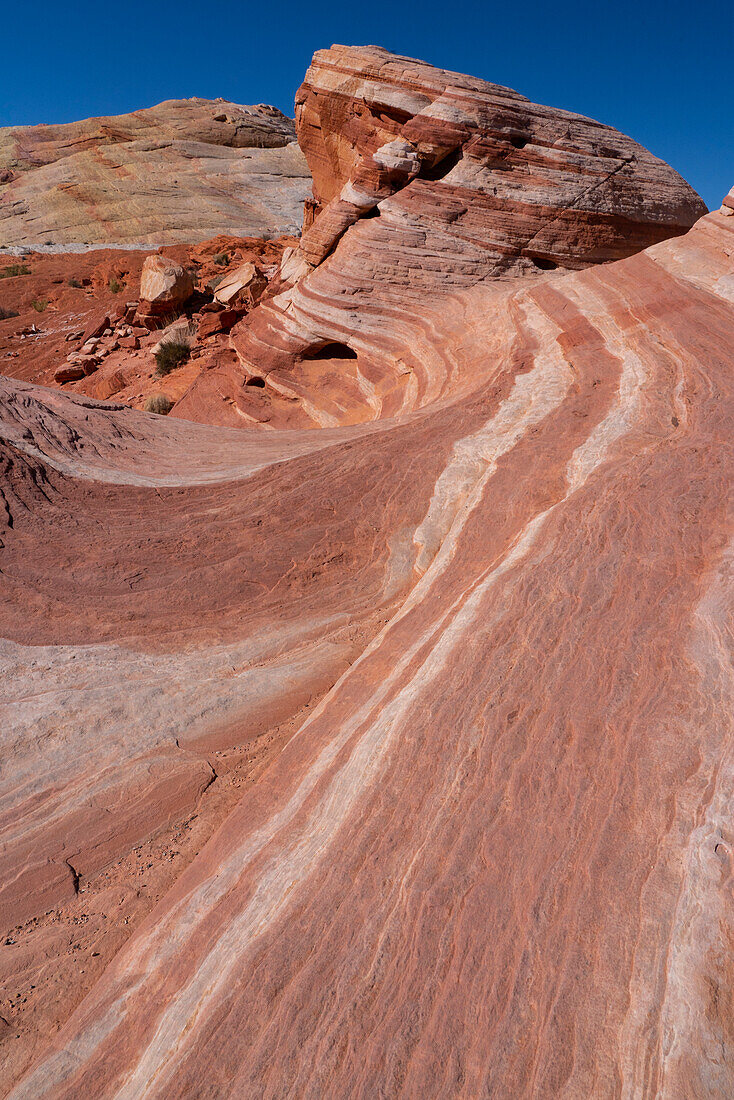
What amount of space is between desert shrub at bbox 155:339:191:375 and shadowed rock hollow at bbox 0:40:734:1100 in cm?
815

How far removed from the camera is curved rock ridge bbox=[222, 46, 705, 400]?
11.3m

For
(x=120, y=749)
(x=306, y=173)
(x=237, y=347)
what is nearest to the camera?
(x=120, y=749)

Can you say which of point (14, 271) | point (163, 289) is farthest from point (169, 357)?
point (14, 271)

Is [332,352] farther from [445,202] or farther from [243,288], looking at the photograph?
[243,288]

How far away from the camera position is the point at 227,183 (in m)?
33.5

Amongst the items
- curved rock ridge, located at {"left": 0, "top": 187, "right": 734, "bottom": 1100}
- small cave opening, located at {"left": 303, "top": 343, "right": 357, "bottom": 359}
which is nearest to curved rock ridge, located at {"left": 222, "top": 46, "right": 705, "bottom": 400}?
small cave opening, located at {"left": 303, "top": 343, "right": 357, "bottom": 359}

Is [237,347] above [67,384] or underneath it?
underneath

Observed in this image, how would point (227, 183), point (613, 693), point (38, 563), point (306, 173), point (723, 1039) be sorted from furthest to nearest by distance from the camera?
point (306, 173) < point (227, 183) < point (38, 563) < point (613, 693) < point (723, 1039)

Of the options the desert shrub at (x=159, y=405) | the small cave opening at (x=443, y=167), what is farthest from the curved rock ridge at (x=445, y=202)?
the desert shrub at (x=159, y=405)

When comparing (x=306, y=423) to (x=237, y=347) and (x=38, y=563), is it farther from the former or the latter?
(x=38, y=563)

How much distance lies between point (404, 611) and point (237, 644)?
114cm

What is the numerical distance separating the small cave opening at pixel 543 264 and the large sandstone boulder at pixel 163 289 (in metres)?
10.3

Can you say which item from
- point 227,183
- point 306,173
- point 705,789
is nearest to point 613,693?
point 705,789

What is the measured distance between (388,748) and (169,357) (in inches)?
539
